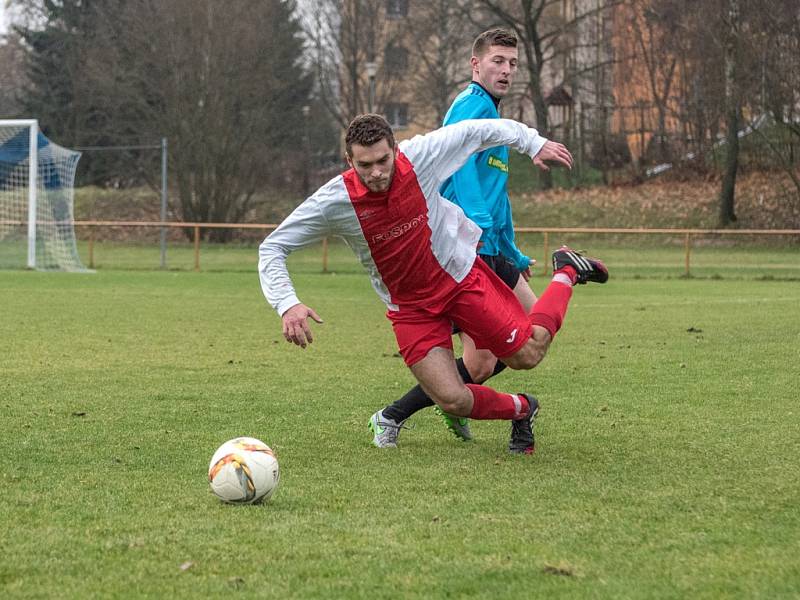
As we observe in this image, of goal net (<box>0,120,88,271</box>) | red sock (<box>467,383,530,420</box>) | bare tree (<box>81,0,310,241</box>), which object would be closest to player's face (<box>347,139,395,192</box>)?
red sock (<box>467,383,530,420</box>)

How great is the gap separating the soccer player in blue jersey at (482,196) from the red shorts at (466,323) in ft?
1.73

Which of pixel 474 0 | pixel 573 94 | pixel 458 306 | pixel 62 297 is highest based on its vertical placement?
pixel 474 0

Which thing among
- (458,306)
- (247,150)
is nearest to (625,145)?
(247,150)

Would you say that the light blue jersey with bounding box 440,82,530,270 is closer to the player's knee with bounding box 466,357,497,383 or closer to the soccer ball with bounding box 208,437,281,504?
the player's knee with bounding box 466,357,497,383

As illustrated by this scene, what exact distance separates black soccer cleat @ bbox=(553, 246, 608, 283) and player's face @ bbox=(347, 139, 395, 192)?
122 centimetres

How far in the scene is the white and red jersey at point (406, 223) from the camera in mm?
5422

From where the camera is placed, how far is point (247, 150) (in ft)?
110

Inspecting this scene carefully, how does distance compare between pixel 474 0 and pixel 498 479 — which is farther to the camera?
pixel 474 0

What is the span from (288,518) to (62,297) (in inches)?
532

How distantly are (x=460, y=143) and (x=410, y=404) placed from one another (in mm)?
1493

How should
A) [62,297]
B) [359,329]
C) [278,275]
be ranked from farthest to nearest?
[62,297] → [359,329] → [278,275]

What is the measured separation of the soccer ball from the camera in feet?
15.2

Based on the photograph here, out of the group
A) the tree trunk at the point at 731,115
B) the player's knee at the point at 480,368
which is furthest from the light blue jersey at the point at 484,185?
the tree trunk at the point at 731,115

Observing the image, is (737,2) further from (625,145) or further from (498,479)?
(498,479)
